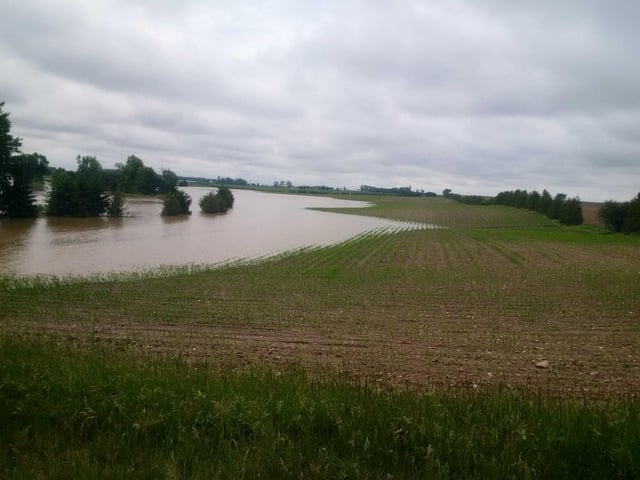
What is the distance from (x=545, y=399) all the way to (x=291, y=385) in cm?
298

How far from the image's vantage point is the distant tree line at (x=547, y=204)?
7806cm

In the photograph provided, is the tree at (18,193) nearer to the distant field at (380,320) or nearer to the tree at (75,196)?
the tree at (75,196)

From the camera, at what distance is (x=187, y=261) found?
95.0 feet

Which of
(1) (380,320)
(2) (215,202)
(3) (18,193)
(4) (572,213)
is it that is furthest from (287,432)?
(2) (215,202)

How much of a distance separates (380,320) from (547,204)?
98.9 meters

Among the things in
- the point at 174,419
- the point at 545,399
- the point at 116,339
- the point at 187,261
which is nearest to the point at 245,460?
the point at 174,419

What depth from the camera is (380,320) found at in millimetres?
12602

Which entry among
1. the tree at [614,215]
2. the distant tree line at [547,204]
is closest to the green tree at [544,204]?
the distant tree line at [547,204]

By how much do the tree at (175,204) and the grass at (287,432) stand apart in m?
75.5

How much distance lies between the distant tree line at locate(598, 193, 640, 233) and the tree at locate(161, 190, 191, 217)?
66.6 m

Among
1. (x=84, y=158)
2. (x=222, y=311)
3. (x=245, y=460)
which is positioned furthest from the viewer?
(x=84, y=158)

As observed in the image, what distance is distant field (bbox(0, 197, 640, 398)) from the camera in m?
8.27

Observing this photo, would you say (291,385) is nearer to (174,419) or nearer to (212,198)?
(174,419)

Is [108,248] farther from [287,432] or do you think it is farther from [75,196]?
[75,196]
